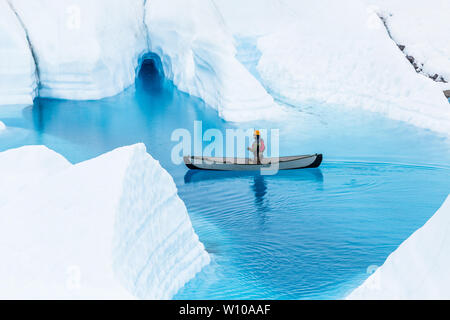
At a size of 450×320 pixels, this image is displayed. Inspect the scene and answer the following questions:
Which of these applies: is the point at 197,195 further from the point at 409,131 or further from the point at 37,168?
the point at 409,131

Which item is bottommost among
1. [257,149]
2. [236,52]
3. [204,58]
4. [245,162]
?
[245,162]

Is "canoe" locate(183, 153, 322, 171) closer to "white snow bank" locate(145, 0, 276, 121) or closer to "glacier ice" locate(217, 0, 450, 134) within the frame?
"white snow bank" locate(145, 0, 276, 121)

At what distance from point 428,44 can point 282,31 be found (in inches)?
243

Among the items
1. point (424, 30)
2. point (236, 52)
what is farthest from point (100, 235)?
point (424, 30)

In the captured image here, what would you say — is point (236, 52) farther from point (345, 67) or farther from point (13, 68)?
point (13, 68)

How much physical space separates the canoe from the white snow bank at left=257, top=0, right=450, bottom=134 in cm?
592

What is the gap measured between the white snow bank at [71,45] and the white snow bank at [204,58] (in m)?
2.44

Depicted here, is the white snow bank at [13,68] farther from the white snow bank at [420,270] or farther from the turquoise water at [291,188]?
the white snow bank at [420,270]

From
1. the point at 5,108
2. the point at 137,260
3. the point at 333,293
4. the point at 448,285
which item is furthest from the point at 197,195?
the point at 5,108

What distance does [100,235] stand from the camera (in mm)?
6430

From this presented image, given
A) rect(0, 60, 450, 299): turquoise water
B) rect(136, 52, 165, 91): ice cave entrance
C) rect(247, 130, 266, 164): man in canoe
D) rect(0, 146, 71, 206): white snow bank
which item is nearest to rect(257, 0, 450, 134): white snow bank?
rect(0, 60, 450, 299): turquoise water

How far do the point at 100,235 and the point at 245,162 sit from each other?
8163 millimetres

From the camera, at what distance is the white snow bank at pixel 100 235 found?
19.7 feet

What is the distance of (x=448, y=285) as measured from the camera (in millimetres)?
5418
